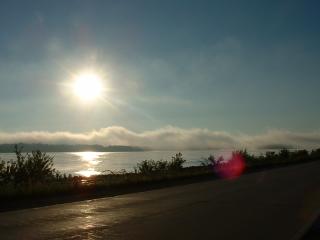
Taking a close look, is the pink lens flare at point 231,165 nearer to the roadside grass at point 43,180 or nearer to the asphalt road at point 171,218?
the roadside grass at point 43,180

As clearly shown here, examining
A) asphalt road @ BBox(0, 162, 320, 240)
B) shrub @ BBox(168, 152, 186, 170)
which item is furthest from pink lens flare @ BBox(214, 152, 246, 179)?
asphalt road @ BBox(0, 162, 320, 240)

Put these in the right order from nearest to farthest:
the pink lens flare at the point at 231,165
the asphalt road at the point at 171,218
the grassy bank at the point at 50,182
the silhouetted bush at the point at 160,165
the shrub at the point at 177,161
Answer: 1. the asphalt road at the point at 171,218
2. the grassy bank at the point at 50,182
3. the silhouetted bush at the point at 160,165
4. the shrub at the point at 177,161
5. the pink lens flare at the point at 231,165

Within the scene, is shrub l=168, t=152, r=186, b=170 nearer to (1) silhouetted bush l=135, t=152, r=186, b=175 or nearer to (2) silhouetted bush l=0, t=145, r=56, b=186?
(1) silhouetted bush l=135, t=152, r=186, b=175

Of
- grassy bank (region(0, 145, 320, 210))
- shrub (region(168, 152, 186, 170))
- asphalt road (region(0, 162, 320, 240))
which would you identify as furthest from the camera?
shrub (region(168, 152, 186, 170))

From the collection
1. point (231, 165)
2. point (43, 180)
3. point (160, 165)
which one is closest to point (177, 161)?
point (160, 165)

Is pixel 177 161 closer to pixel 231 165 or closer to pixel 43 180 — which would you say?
pixel 231 165

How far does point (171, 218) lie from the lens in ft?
44.0

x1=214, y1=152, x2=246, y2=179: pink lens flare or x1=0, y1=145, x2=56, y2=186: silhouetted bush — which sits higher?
x1=214, y1=152, x2=246, y2=179: pink lens flare

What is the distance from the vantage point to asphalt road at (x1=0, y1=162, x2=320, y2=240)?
Answer: 36.2 feet

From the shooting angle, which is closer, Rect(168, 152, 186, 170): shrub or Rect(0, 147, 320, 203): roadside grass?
Rect(0, 147, 320, 203): roadside grass

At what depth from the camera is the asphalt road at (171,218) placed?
11.0 meters

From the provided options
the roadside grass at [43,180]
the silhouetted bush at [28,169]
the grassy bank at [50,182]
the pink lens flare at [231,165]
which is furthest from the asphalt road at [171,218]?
the pink lens flare at [231,165]

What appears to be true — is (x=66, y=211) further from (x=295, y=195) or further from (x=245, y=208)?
(x=295, y=195)

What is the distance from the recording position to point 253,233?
11289 mm
